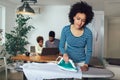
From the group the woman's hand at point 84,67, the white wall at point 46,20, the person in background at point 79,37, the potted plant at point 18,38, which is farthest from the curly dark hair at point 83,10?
the white wall at point 46,20

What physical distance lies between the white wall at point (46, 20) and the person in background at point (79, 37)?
556 centimetres

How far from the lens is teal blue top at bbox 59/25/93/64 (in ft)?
6.70

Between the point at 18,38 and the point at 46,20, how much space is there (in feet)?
4.27

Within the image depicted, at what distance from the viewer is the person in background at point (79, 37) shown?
78.1 inches

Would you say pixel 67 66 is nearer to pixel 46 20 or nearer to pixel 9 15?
pixel 9 15

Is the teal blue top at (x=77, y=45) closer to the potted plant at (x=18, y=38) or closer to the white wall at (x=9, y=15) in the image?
the potted plant at (x=18, y=38)

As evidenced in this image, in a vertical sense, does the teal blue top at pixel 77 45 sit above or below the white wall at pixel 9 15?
below

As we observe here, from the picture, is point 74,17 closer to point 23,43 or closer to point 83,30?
point 83,30

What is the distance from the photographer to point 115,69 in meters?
3.83

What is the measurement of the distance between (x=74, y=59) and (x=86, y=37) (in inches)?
10.0

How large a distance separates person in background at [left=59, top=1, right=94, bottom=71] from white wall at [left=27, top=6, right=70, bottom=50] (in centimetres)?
556

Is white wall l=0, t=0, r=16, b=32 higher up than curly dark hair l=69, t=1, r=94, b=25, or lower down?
higher up

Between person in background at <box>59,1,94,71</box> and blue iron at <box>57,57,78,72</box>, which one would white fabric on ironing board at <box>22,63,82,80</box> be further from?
person in background at <box>59,1,94,71</box>

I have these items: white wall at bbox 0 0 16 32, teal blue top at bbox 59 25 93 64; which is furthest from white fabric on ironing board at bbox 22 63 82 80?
white wall at bbox 0 0 16 32
